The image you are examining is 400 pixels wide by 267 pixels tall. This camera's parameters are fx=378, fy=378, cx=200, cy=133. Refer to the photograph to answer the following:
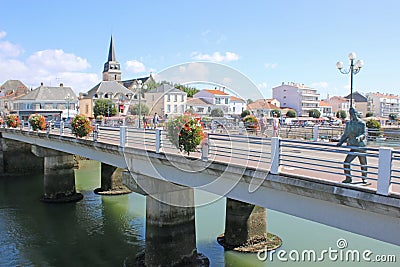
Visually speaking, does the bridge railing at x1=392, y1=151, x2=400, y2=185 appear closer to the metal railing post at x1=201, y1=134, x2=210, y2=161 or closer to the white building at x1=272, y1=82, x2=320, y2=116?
the metal railing post at x1=201, y1=134, x2=210, y2=161

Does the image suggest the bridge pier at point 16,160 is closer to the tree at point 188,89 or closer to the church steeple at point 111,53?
the tree at point 188,89

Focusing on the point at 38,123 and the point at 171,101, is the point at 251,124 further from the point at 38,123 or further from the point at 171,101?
the point at 38,123

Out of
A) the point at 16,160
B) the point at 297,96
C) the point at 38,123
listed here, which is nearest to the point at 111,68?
the point at 297,96

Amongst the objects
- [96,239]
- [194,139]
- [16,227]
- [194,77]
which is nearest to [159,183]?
[194,139]

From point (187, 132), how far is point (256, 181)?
2.51 meters

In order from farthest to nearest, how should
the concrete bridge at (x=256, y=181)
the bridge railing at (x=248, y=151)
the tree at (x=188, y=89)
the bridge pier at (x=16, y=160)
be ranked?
the bridge pier at (x=16, y=160) < the tree at (x=188, y=89) < the bridge railing at (x=248, y=151) < the concrete bridge at (x=256, y=181)

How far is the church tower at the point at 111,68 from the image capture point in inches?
4213

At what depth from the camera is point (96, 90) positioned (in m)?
80.2

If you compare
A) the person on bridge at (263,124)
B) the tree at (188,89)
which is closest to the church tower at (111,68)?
the person on bridge at (263,124)

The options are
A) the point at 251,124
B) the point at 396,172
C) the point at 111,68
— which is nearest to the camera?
Answer: the point at 396,172

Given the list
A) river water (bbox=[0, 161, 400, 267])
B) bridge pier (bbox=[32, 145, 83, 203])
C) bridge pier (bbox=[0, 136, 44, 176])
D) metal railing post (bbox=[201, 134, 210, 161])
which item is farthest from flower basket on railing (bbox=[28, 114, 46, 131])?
metal railing post (bbox=[201, 134, 210, 161])

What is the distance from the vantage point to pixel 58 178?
23.2m

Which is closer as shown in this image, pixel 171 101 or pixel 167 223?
pixel 171 101

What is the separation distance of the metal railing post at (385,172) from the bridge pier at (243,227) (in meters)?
9.11
